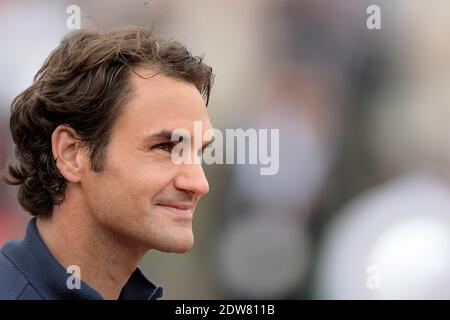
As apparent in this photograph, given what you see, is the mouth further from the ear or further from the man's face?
the ear

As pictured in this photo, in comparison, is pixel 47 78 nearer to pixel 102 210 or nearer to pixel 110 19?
pixel 102 210

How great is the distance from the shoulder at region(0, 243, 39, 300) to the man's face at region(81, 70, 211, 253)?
27 centimetres

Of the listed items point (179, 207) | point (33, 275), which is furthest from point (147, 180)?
point (33, 275)

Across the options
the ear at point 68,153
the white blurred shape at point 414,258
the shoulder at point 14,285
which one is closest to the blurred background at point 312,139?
the white blurred shape at point 414,258

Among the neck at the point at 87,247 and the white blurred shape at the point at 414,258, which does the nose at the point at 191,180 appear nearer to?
the neck at the point at 87,247

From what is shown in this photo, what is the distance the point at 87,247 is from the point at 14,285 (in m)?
0.25

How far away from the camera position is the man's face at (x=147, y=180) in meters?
1.96

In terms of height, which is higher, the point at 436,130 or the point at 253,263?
the point at 436,130

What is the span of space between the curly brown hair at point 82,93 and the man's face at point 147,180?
0.17ft

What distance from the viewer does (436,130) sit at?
430 centimetres

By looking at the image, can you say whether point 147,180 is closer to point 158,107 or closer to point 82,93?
point 158,107
